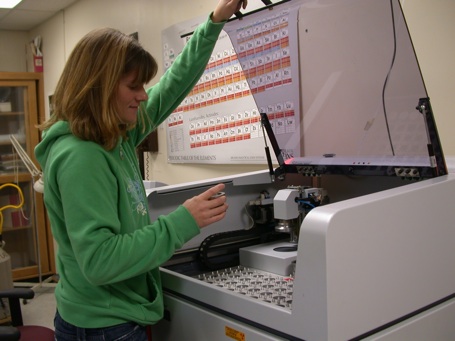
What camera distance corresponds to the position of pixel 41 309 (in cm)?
369

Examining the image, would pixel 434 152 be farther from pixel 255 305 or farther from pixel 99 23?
pixel 99 23

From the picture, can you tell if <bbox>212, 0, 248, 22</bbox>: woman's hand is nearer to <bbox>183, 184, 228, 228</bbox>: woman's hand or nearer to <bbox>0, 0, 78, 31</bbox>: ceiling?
<bbox>183, 184, 228, 228</bbox>: woman's hand

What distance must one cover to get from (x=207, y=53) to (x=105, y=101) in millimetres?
399

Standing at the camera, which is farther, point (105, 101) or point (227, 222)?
point (227, 222)

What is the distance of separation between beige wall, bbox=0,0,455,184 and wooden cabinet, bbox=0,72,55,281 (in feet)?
0.71

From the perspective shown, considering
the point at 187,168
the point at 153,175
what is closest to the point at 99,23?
the point at 153,175

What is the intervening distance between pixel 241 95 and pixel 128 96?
121cm

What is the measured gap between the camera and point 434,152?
→ 1.09m

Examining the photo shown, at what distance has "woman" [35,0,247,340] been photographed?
95 centimetres

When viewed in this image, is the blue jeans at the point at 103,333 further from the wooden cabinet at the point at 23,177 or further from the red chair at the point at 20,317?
the wooden cabinet at the point at 23,177

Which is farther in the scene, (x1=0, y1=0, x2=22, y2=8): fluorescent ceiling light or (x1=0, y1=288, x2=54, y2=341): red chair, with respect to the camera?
(x1=0, y1=0, x2=22, y2=8): fluorescent ceiling light

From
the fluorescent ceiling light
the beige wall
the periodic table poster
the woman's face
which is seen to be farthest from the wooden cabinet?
the woman's face

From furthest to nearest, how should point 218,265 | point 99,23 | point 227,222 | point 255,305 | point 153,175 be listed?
point 99,23, point 153,175, point 227,222, point 218,265, point 255,305

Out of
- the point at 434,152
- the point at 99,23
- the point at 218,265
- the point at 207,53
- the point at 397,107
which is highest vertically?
the point at 99,23
